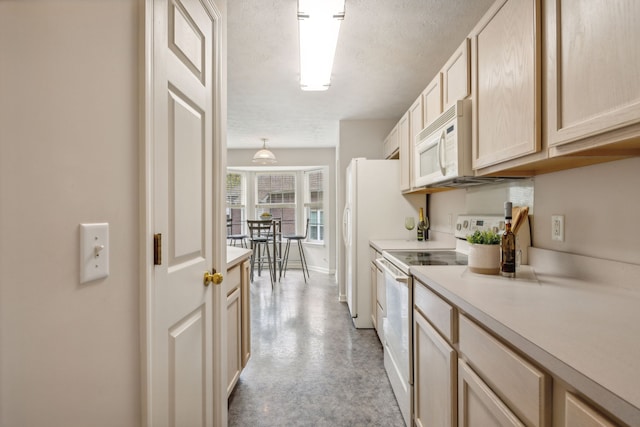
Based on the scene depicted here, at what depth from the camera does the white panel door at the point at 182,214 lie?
0.81 meters

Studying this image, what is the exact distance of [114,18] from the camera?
68 centimetres

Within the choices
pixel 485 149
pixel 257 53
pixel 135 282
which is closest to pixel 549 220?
pixel 485 149

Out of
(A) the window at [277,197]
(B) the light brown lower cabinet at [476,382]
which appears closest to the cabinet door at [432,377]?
(B) the light brown lower cabinet at [476,382]

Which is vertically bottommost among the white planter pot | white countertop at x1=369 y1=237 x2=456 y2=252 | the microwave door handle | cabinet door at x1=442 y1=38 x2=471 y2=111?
white countertop at x1=369 y1=237 x2=456 y2=252

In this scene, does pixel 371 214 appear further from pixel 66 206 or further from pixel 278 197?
pixel 278 197

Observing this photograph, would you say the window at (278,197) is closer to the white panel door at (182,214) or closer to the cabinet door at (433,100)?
the cabinet door at (433,100)

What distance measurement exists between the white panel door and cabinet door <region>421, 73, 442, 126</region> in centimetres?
142

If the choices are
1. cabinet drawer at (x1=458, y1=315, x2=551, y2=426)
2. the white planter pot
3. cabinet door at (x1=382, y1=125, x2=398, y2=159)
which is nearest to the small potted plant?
the white planter pot

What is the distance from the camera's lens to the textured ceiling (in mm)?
1842

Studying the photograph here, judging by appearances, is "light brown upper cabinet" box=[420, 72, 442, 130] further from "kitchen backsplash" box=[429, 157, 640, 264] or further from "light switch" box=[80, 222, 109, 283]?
"light switch" box=[80, 222, 109, 283]

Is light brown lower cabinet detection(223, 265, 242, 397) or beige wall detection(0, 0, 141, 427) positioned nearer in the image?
beige wall detection(0, 0, 141, 427)

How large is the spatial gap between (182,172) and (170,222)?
0.57ft

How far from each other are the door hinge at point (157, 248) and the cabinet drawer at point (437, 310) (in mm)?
986

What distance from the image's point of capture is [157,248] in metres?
0.82
